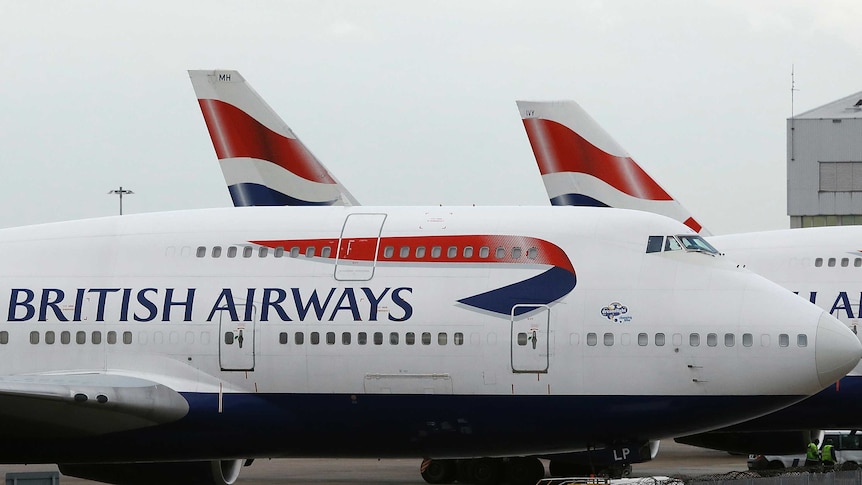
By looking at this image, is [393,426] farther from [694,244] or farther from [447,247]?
[694,244]

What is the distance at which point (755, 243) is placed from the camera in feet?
107

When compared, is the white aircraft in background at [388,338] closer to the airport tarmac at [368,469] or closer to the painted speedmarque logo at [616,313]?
the painted speedmarque logo at [616,313]

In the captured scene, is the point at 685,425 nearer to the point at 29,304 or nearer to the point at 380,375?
the point at 380,375

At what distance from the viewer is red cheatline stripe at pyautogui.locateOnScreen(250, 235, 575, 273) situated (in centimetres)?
2428

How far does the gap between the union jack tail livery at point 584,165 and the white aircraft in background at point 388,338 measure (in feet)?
48.2

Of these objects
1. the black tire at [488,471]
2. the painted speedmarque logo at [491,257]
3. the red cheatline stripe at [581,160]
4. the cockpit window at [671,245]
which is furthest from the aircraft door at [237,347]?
the red cheatline stripe at [581,160]

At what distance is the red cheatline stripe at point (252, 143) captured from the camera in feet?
125

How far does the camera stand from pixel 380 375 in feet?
79.9

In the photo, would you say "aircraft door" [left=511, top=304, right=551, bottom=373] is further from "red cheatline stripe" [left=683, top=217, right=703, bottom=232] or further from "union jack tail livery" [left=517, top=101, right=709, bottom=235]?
"union jack tail livery" [left=517, top=101, right=709, bottom=235]

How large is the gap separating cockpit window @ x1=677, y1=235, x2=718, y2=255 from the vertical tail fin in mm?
14523

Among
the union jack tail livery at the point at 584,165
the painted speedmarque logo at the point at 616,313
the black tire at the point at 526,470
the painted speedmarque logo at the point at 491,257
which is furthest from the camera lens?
the union jack tail livery at the point at 584,165

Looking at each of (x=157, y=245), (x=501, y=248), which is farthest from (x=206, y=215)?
(x=501, y=248)

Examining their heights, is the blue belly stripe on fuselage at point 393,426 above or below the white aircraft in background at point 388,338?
below

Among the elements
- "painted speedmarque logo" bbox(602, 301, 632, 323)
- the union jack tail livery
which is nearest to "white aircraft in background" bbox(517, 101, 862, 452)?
the union jack tail livery
